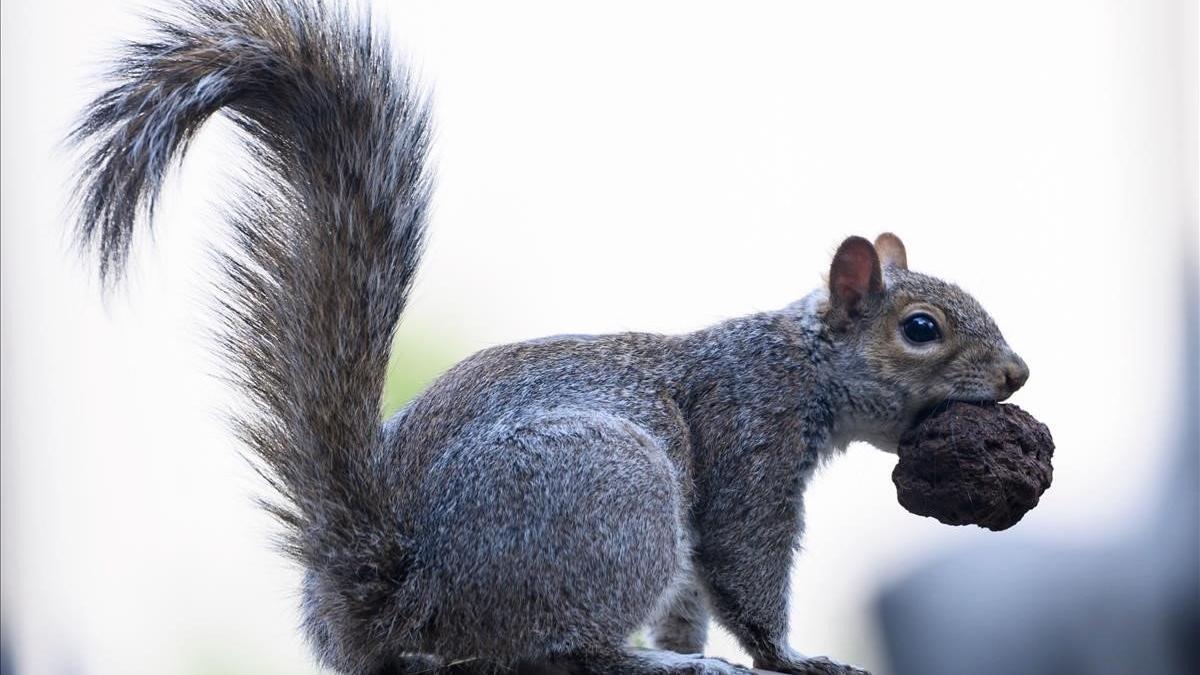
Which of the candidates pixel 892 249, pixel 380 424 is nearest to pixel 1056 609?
pixel 892 249

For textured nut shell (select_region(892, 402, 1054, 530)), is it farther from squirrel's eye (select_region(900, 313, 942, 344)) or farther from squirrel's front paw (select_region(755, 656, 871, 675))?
squirrel's front paw (select_region(755, 656, 871, 675))

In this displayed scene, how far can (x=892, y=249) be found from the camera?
2453 millimetres

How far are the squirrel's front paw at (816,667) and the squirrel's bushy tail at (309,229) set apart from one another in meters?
0.64

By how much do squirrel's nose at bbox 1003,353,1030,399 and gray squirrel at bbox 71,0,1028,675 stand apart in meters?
0.46

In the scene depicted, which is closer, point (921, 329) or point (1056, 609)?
point (921, 329)

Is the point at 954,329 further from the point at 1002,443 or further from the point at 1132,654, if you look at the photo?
the point at 1132,654

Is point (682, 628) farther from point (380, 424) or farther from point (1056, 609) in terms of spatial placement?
point (1056, 609)

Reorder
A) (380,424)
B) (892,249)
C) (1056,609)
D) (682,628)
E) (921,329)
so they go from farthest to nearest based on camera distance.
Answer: (1056,609) → (892,249) → (682,628) → (921,329) → (380,424)

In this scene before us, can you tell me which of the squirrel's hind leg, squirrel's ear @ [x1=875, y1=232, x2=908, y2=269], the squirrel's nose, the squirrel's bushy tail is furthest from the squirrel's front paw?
squirrel's ear @ [x1=875, y1=232, x2=908, y2=269]

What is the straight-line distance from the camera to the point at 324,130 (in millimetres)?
1830

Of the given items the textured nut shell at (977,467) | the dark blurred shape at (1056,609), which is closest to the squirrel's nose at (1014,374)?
the textured nut shell at (977,467)

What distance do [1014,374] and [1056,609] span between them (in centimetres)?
249

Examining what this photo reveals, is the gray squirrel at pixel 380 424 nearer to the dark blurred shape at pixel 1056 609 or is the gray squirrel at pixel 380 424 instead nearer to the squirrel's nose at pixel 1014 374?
the squirrel's nose at pixel 1014 374

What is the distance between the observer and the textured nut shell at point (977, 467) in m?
1.90
